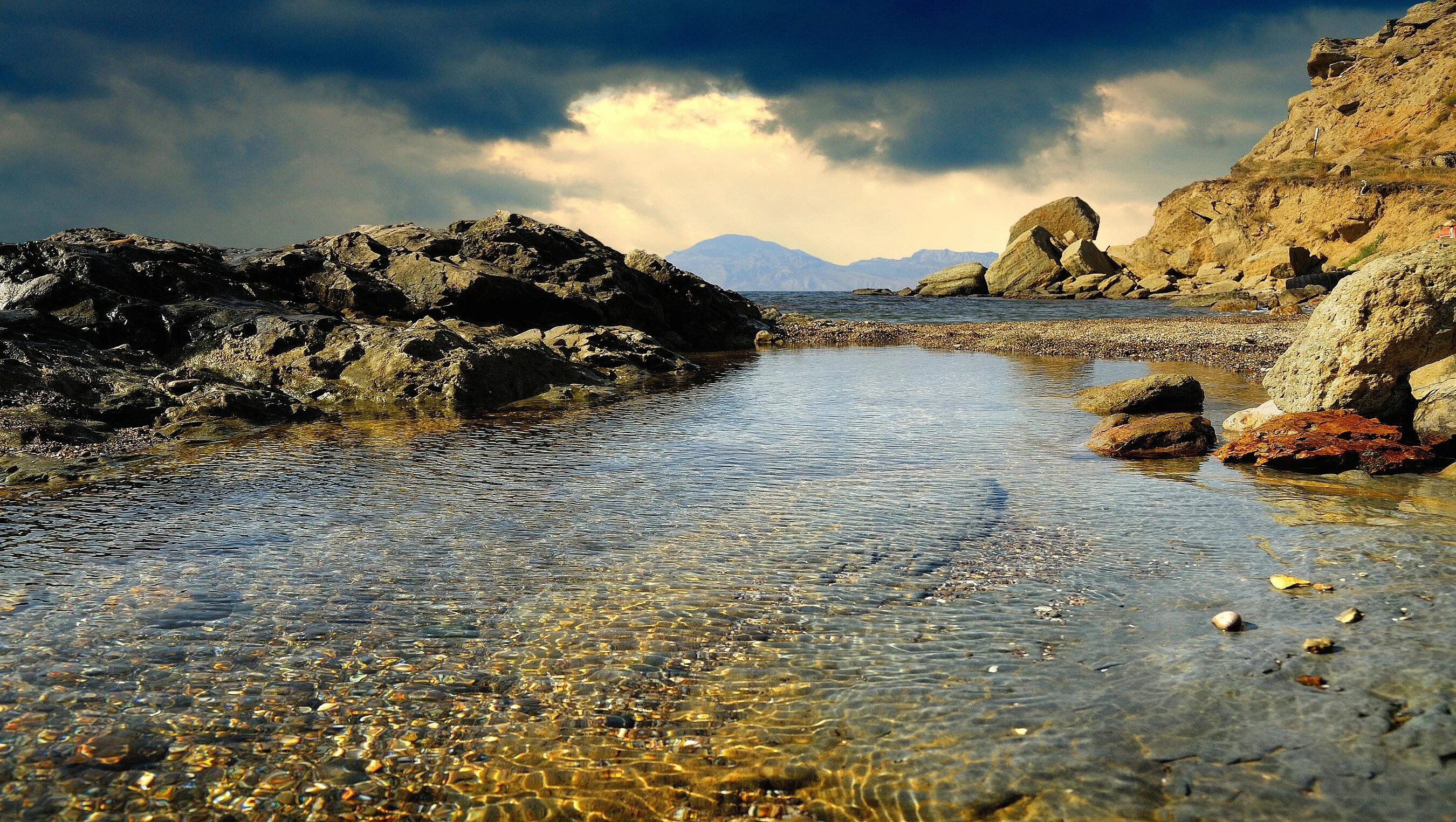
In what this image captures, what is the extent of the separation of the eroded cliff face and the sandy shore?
35.7 metres

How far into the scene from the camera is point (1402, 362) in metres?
11.8

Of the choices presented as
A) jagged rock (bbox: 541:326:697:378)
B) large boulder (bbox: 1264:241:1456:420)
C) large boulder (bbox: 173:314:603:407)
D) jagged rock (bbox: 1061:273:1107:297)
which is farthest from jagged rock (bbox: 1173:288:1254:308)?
large boulder (bbox: 173:314:603:407)

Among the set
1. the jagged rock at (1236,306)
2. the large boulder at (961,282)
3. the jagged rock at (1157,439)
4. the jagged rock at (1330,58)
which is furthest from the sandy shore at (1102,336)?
the jagged rock at (1330,58)

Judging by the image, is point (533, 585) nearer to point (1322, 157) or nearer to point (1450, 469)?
point (1450, 469)

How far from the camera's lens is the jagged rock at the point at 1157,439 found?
12.2 meters

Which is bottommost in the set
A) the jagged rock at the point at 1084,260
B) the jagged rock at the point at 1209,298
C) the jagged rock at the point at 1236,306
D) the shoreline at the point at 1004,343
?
the shoreline at the point at 1004,343

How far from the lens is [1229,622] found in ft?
19.0

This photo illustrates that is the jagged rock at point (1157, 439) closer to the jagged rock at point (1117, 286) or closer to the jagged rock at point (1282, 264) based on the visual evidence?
the jagged rock at point (1282, 264)

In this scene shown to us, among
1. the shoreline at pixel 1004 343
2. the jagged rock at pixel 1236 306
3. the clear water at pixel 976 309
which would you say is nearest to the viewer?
the shoreline at pixel 1004 343

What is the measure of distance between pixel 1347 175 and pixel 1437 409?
89510 millimetres

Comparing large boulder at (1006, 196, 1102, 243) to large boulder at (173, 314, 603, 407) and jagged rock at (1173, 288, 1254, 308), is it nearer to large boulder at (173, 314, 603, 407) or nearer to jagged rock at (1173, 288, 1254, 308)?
jagged rock at (1173, 288, 1254, 308)

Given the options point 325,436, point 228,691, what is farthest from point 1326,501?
point 325,436

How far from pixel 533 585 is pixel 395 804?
3.03m

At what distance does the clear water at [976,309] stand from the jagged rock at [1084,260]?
8.97 meters
